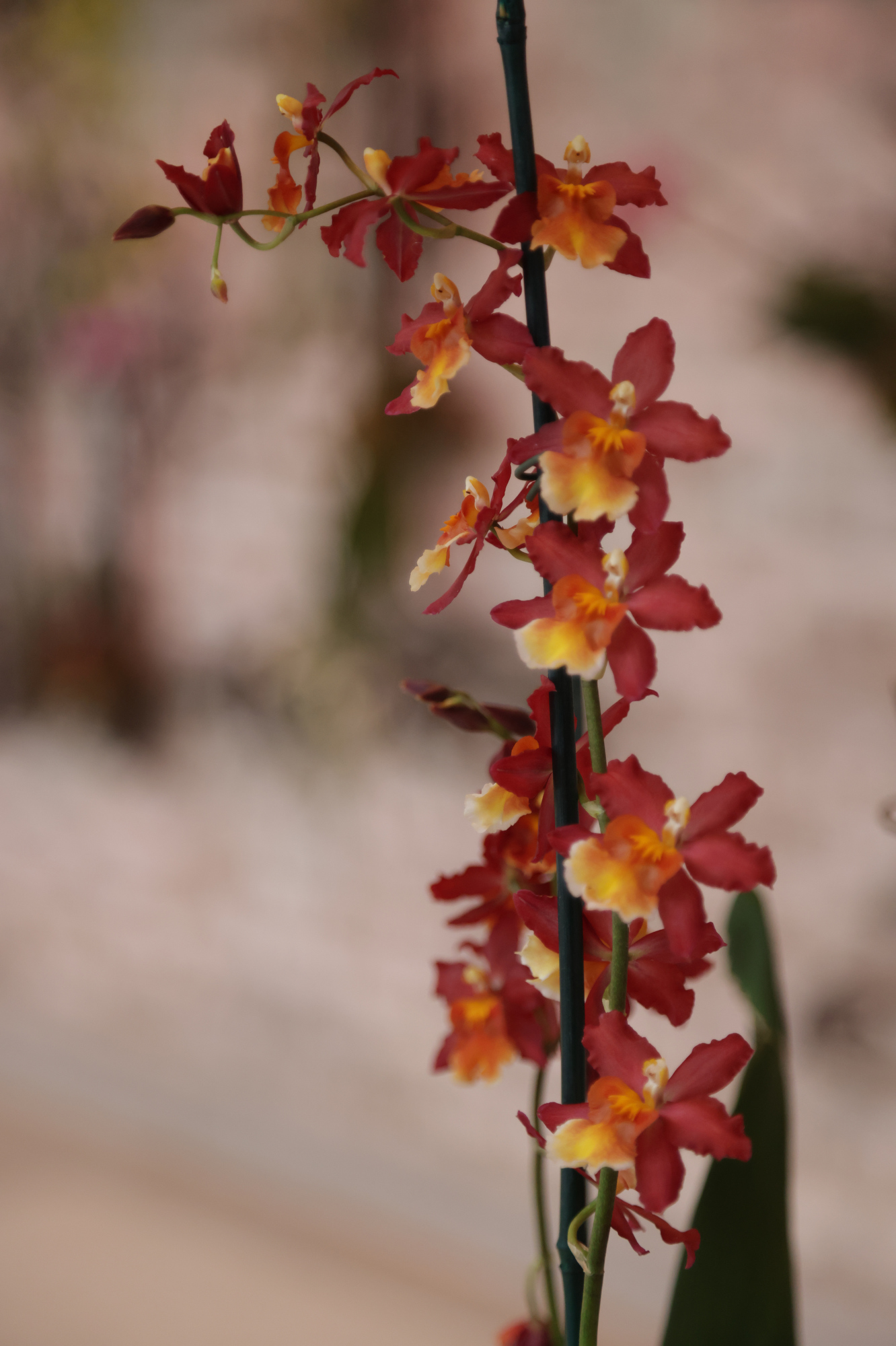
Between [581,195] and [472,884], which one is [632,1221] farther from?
[581,195]

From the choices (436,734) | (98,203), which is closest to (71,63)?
(98,203)

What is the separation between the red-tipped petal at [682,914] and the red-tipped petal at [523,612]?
0.22 feet

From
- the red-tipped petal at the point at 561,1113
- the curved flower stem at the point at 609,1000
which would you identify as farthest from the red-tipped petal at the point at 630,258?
the red-tipped petal at the point at 561,1113

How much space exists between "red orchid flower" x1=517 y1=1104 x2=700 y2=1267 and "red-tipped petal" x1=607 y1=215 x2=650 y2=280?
20 centimetres

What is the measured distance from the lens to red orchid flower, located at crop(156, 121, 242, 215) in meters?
0.24

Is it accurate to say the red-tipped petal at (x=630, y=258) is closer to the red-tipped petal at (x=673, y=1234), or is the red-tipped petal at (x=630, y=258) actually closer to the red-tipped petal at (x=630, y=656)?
the red-tipped petal at (x=630, y=656)

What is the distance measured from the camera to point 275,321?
950 millimetres

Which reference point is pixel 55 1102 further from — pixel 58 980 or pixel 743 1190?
pixel 743 1190

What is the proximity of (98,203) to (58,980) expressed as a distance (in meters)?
0.87

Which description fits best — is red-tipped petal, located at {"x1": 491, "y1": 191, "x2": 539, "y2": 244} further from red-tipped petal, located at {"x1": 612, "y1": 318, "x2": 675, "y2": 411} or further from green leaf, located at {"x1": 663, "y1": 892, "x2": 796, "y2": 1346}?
green leaf, located at {"x1": 663, "y1": 892, "x2": 796, "y2": 1346}

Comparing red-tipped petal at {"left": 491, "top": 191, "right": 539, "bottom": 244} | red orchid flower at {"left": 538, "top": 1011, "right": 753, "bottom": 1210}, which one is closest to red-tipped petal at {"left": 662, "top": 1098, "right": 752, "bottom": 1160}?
red orchid flower at {"left": 538, "top": 1011, "right": 753, "bottom": 1210}

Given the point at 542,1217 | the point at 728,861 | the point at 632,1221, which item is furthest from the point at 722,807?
the point at 542,1217

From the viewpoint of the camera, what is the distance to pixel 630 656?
0.76 ft

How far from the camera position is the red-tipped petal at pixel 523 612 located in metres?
0.24
